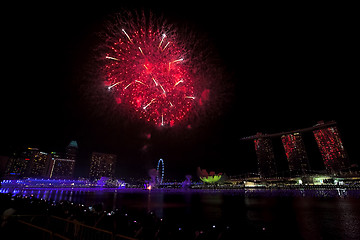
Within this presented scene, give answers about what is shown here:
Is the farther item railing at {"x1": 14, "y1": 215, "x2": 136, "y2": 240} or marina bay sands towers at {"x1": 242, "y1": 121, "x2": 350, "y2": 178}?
marina bay sands towers at {"x1": 242, "y1": 121, "x2": 350, "y2": 178}

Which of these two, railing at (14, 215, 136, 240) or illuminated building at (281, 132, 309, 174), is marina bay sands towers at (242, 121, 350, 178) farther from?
railing at (14, 215, 136, 240)

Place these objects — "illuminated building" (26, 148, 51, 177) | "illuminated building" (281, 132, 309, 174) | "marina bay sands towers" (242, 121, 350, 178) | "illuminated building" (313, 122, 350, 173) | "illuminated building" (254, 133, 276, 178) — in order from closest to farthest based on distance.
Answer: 1. "illuminated building" (313, 122, 350, 173)
2. "marina bay sands towers" (242, 121, 350, 178)
3. "illuminated building" (281, 132, 309, 174)
4. "illuminated building" (254, 133, 276, 178)
5. "illuminated building" (26, 148, 51, 177)

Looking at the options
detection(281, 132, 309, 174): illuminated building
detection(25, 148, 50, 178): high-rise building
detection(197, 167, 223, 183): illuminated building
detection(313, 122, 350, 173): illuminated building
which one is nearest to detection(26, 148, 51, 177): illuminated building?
detection(25, 148, 50, 178): high-rise building

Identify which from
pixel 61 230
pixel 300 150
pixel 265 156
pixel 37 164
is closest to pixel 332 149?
pixel 300 150

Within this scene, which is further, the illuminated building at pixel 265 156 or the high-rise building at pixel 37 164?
the high-rise building at pixel 37 164

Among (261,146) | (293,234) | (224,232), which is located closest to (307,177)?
(261,146)

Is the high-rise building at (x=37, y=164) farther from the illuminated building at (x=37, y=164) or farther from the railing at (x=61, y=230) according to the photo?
the railing at (x=61, y=230)

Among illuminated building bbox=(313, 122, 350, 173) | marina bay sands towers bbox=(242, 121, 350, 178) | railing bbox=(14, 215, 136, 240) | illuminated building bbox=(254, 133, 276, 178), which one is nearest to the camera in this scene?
railing bbox=(14, 215, 136, 240)

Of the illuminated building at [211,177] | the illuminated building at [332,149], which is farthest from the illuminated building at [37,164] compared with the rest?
the illuminated building at [332,149]
